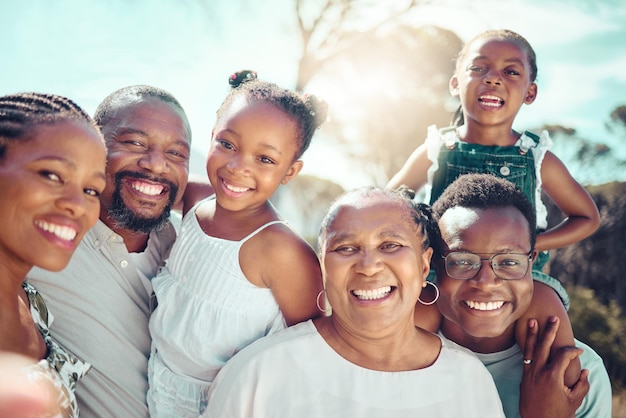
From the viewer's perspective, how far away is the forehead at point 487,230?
2699 millimetres

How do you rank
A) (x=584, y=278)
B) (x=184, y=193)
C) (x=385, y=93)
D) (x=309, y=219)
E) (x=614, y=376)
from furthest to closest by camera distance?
(x=309, y=219)
(x=385, y=93)
(x=584, y=278)
(x=614, y=376)
(x=184, y=193)

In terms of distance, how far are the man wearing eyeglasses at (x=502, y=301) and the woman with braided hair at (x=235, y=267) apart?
68 centimetres

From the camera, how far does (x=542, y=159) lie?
138 inches

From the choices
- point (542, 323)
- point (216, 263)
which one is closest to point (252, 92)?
point (216, 263)

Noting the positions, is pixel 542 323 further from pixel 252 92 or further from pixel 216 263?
pixel 252 92

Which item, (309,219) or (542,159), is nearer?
(542,159)

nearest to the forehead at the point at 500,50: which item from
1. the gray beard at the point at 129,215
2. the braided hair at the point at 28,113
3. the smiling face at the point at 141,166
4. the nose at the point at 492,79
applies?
the nose at the point at 492,79

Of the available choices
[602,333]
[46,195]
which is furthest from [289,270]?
[602,333]

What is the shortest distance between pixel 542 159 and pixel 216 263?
2078mm

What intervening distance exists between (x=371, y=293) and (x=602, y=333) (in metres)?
6.63

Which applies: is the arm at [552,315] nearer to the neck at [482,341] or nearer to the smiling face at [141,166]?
the neck at [482,341]

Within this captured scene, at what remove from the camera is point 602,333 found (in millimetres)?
7797

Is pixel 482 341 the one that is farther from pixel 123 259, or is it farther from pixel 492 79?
pixel 123 259

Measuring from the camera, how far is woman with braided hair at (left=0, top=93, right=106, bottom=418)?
6.43 ft
